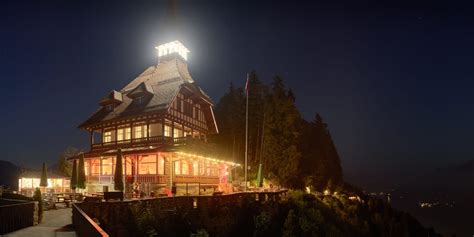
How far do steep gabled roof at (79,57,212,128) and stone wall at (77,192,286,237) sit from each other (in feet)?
46.4

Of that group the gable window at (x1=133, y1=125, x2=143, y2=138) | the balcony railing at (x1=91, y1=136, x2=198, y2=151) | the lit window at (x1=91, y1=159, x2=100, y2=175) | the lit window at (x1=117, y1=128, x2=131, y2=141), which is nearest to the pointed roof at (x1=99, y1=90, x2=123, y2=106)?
the lit window at (x1=117, y1=128, x2=131, y2=141)

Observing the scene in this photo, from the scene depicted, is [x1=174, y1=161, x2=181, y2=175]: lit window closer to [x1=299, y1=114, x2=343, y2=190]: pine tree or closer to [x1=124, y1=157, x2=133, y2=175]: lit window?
[x1=124, y1=157, x2=133, y2=175]: lit window

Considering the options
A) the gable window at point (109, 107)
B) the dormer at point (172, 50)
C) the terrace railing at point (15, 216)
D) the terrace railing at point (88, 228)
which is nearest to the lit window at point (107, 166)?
the gable window at point (109, 107)

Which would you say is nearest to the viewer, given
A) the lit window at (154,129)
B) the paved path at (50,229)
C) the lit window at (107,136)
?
the paved path at (50,229)

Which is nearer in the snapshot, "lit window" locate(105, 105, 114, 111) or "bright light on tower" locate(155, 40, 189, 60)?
"lit window" locate(105, 105, 114, 111)

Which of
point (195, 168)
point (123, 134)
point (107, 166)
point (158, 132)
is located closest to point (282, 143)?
point (195, 168)

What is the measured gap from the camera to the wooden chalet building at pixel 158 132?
3294cm

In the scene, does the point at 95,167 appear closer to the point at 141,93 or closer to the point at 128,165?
the point at 128,165

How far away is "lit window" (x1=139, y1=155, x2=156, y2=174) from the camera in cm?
3459

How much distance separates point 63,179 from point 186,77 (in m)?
16.9

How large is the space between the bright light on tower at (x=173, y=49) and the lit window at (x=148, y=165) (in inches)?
565

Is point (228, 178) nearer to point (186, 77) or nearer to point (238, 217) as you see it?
point (186, 77)

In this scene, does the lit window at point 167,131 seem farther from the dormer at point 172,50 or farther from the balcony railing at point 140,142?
the dormer at point 172,50

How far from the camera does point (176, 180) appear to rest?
3288 centimetres
